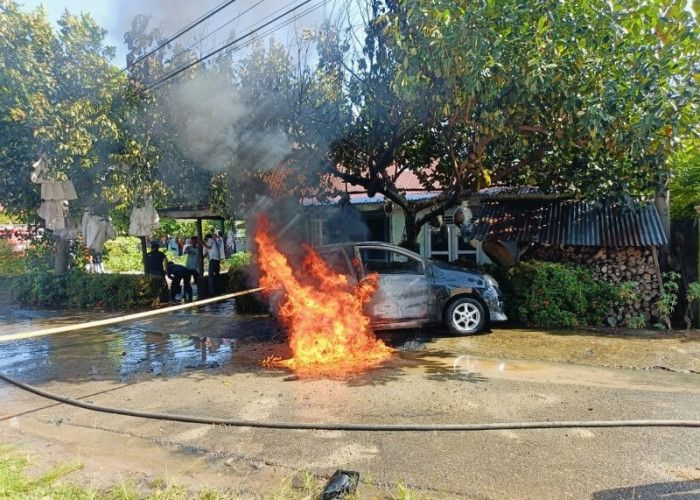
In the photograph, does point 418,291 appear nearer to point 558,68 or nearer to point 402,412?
point 402,412

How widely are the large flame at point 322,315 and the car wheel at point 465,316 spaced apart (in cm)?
125

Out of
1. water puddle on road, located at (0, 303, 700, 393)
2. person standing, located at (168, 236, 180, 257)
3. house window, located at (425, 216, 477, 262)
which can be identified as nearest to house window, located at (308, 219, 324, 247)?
water puddle on road, located at (0, 303, 700, 393)

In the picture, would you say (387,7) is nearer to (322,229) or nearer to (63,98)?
(322,229)

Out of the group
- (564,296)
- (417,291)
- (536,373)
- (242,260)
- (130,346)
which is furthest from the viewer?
(242,260)

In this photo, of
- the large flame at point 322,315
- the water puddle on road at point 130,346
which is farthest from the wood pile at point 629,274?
the water puddle on road at point 130,346

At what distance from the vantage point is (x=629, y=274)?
865 centimetres

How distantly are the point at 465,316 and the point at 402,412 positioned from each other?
358 cm

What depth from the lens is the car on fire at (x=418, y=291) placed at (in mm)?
7832

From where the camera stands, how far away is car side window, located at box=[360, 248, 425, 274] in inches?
315

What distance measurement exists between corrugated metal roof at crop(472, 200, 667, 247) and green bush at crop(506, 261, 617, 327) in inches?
25.0

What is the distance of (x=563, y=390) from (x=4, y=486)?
508cm

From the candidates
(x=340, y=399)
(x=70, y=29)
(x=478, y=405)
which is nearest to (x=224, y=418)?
(x=340, y=399)

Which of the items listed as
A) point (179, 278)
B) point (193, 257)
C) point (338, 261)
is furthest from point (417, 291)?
point (193, 257)

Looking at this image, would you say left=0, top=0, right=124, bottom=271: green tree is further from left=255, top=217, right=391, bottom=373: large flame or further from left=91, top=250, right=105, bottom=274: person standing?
left=255, top=217, right=391, bottom=373: large flame
